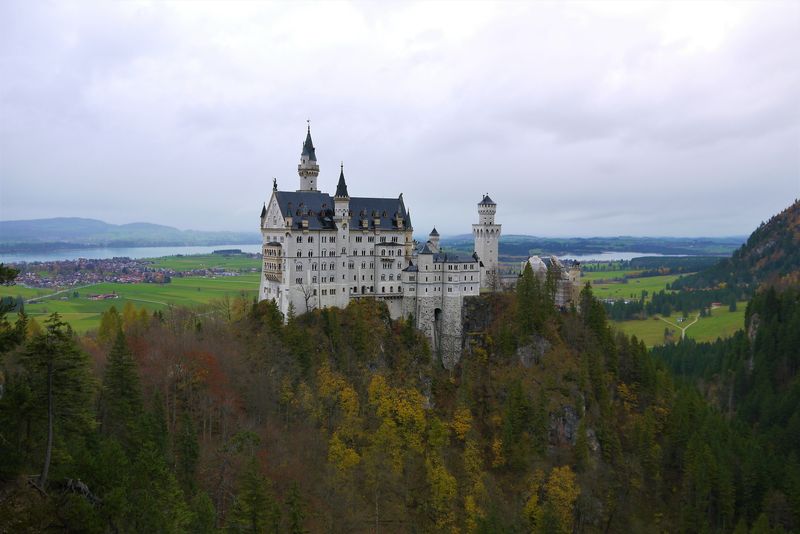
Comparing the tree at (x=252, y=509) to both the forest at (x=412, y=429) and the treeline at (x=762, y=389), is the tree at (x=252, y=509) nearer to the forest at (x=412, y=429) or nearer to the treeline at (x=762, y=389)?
the forest at (x=412, y=429)

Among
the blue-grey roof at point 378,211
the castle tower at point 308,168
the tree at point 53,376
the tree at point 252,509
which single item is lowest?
the tree at point 252,509

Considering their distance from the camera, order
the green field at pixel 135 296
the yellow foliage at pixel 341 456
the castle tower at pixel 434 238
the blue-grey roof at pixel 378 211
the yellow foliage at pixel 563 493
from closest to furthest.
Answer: the yellow foliage at pixel 341 456 < the yellow foliage at pixel 563 493 < the blue-grey roof at pixel 378 211 < the castle tower at pixel 434 238 < the green field at pixel 135 296

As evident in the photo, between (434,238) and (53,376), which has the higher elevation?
(434,238)

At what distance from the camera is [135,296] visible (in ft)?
473

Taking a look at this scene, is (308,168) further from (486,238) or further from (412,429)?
(412,429)

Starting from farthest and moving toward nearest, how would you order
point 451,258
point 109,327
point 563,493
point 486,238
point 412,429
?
point 486,238 < point 451,258 < point 109,327 < point 412,429 < point 563,493

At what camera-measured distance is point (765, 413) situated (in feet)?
340

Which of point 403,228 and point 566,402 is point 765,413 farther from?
point 403,228

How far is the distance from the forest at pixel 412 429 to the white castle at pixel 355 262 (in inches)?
108

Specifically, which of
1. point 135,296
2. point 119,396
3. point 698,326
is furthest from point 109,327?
point 698,326

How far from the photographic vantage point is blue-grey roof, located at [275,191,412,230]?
266 ft

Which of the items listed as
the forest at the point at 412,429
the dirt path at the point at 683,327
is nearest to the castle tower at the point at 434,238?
the forest at the point at 412,429

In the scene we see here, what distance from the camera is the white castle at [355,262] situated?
264ft

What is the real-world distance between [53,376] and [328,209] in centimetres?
5261
